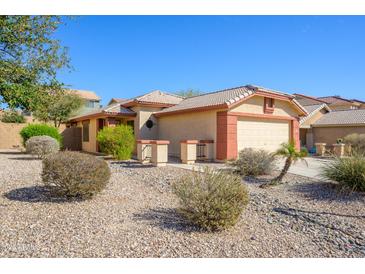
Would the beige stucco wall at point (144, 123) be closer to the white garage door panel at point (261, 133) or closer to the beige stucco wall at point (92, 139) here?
the beige stucco wall at point (92, 139)

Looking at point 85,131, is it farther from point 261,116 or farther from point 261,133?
point 261,116

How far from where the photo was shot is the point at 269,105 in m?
17.2

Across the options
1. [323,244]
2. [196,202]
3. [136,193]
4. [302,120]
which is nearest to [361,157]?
[323,244]

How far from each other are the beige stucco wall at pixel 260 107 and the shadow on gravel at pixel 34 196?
1006 cm

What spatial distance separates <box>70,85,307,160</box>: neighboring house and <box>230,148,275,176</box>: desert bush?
330cm

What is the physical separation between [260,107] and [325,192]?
28.6ft

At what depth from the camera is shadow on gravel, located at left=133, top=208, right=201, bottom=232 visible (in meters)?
5.81

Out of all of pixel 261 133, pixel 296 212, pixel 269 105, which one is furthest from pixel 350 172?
pixel 269 105

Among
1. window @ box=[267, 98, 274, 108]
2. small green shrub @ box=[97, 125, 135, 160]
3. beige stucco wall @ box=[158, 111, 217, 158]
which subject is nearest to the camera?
small green shrub @ box=[97, 125, 135, 160]

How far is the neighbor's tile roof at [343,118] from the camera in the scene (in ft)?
86.8

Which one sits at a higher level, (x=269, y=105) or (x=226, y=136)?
(x=269, y=105)

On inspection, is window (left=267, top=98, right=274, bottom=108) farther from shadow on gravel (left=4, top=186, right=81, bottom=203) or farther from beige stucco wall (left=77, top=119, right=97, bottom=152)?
shadow on gravel (left=4, top=186, right=81, bottom=203)

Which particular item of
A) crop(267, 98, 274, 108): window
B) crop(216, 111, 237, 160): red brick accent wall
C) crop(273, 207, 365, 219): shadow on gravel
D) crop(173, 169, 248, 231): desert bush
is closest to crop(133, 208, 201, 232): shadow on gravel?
crop(173, 169, 248, 231): desert bush
